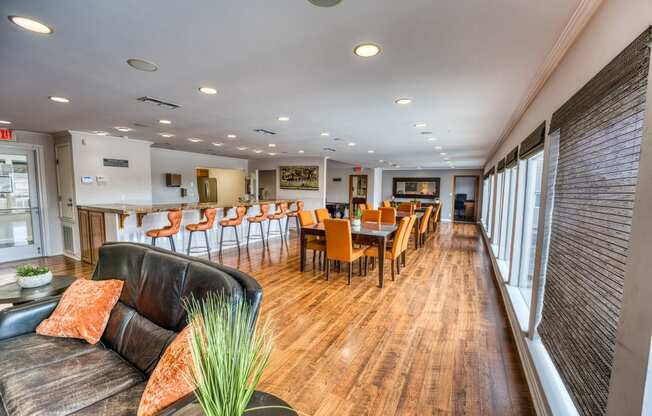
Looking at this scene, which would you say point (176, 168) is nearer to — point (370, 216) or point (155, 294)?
point (370, 216)

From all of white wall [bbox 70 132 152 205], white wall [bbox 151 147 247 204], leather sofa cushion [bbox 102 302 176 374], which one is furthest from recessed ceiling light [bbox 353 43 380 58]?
white wall [bbox 151 147 247 204]

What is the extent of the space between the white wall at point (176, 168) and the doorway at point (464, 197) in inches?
407

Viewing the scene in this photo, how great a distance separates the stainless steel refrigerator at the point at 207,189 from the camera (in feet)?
29.2

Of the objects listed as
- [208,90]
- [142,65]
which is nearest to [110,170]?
[208,90]

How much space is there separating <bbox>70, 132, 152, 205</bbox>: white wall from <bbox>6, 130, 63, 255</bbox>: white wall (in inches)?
32.7

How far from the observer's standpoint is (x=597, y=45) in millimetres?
1463

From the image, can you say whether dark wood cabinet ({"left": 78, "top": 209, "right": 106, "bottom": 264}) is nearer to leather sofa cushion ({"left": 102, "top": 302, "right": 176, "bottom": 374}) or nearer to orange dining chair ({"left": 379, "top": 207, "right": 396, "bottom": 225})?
leather sofa cushion ({"left": 102, "top": 302, "right": 176, "bottom": 374})

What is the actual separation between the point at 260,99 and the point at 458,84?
1969 mm

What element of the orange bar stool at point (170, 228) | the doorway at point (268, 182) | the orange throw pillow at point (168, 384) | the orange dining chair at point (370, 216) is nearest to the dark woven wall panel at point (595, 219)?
the orange throw pillow at point (168, 384)

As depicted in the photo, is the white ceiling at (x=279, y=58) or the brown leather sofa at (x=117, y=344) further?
the white ceiling at (x=279, y=58)

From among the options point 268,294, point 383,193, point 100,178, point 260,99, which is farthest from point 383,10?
point 383,193

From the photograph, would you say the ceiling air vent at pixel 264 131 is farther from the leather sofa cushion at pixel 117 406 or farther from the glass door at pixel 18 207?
the glass door at pixel 18 207

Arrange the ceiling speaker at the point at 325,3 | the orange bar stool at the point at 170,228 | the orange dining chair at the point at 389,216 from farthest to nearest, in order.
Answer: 1. the orange dining chair at the point at 389,216
2. the orange bar stool at the point at 170,228
3. the ceiling speaker at the point at 325,3

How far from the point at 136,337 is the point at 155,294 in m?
0.27
